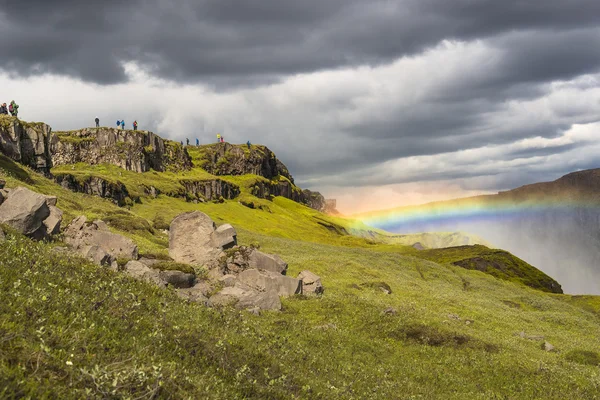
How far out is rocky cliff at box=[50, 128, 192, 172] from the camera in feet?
502

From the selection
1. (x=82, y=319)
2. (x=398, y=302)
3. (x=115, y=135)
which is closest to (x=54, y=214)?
(x=82, y=319)

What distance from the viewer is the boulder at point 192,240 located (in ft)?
144

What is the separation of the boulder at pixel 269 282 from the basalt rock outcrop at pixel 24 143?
65149 millimetres

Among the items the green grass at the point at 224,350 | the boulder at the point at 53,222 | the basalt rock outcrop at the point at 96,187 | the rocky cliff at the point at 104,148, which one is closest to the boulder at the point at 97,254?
the green grass at the point at 224,350

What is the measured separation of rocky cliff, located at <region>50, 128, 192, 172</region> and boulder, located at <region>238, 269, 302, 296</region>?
144 m

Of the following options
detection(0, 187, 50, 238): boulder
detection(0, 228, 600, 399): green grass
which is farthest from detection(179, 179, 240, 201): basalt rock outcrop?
detection(0, 228, 600, 399): green grass

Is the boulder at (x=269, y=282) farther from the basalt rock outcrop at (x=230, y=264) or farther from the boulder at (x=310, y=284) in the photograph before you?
the boulder at (x=310, y=284)

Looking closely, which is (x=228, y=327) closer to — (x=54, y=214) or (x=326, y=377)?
(x=326, y=377)

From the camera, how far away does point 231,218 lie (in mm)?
161125

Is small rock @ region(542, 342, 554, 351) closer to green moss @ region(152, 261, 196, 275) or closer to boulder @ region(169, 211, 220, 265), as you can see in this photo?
green moss @ region(152, 261, 196, 275)

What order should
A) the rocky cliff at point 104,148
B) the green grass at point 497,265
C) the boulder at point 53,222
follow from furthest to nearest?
the green grass at point 497,265
the rocky cliff at point 104,148
the boulder at point 53,222

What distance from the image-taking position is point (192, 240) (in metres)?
45.2

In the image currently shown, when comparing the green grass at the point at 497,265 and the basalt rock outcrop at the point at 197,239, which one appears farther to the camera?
the green grass at the point at 497,265

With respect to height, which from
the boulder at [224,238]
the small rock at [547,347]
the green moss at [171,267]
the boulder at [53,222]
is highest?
the boulder at [53,222]
